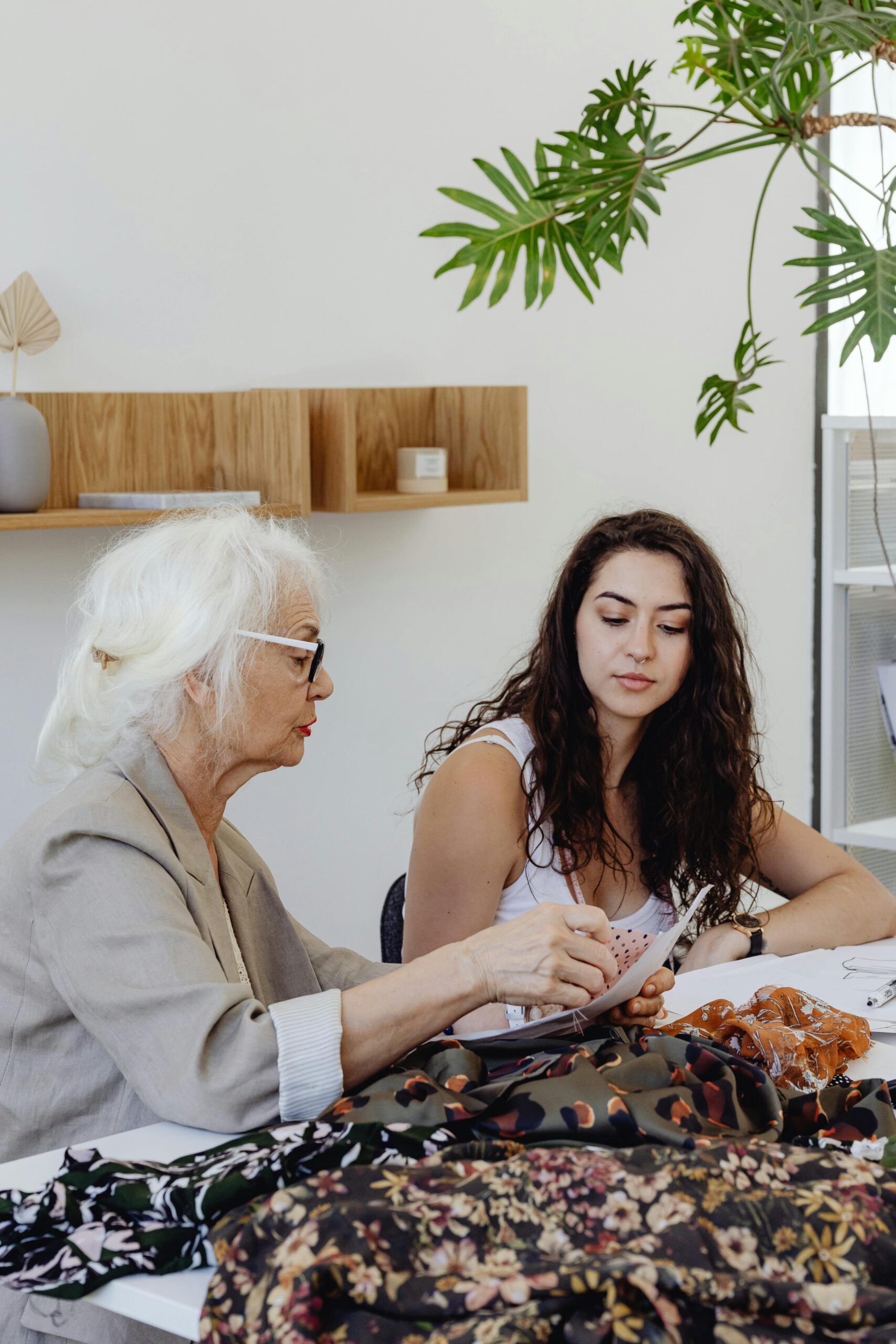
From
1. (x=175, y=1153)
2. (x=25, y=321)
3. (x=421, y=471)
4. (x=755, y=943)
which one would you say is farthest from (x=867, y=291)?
(x=25, y=321)

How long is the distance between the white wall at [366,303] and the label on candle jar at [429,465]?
0.26m

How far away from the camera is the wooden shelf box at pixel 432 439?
288 centimetres

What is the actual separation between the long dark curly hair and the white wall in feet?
3.00

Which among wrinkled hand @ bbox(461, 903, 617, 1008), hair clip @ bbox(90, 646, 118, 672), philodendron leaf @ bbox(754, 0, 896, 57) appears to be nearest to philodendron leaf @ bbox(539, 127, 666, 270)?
philodendron leaf @ bbox(754, 0, 896, 57)

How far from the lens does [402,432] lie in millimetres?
3160

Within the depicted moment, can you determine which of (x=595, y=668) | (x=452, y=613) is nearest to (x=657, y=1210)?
(x=595, y=668)

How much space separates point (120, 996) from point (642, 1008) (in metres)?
0.66

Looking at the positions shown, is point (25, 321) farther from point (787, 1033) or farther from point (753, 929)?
point (787, 1033)

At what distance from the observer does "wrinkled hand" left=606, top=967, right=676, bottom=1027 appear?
1.65m

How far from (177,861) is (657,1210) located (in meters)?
0.69

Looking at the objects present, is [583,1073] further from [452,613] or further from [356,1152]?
[452,613]

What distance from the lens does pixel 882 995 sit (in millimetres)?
1868

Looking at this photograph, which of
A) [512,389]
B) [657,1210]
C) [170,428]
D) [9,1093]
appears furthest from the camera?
[512,389]

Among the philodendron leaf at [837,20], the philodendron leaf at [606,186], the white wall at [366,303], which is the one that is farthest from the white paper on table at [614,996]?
the white wall at [366,303]
